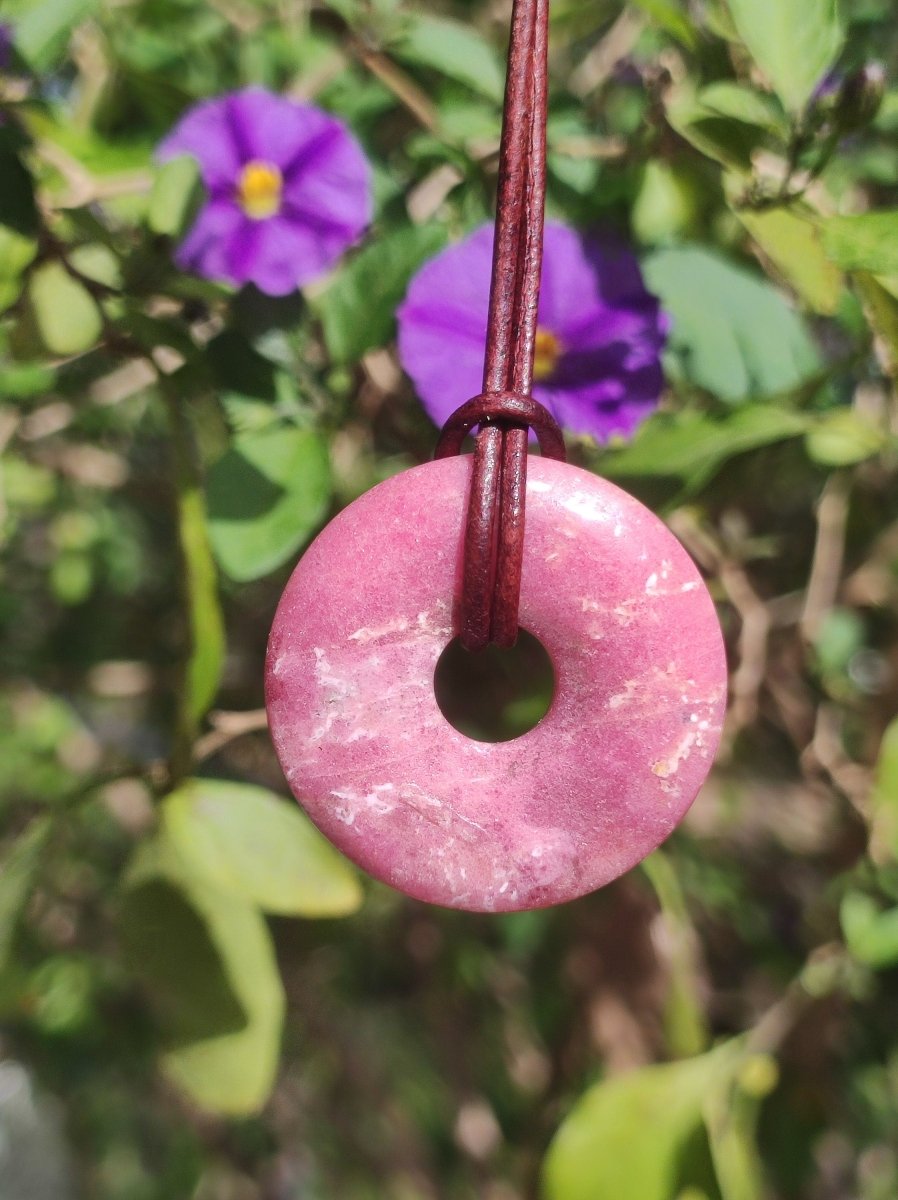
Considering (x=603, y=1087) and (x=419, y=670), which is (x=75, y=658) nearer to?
(x=603, y=1087)

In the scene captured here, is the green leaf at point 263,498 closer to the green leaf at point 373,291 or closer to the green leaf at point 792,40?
the green leaf at point 373,291

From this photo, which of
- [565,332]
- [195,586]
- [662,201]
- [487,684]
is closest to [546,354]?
[565,332]

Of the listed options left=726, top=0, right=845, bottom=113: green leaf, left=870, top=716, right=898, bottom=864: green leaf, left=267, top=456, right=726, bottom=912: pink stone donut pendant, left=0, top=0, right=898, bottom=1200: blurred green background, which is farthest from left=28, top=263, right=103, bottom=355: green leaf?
left=870, top=716, right=898, bottom=864: green leaf

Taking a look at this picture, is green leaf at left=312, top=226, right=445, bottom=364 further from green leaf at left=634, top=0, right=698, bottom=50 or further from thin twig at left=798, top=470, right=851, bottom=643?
thin twig at left=798, top=470, right=851, bottom=643

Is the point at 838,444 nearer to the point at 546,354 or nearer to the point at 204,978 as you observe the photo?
the point at 546,354

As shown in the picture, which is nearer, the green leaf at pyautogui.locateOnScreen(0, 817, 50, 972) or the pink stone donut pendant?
the pink stone donut pendant

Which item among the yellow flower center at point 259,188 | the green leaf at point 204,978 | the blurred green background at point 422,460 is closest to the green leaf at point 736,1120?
the blurred green background at point 422,460

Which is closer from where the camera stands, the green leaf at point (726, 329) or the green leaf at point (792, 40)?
the green leaf at point (792, 40)
